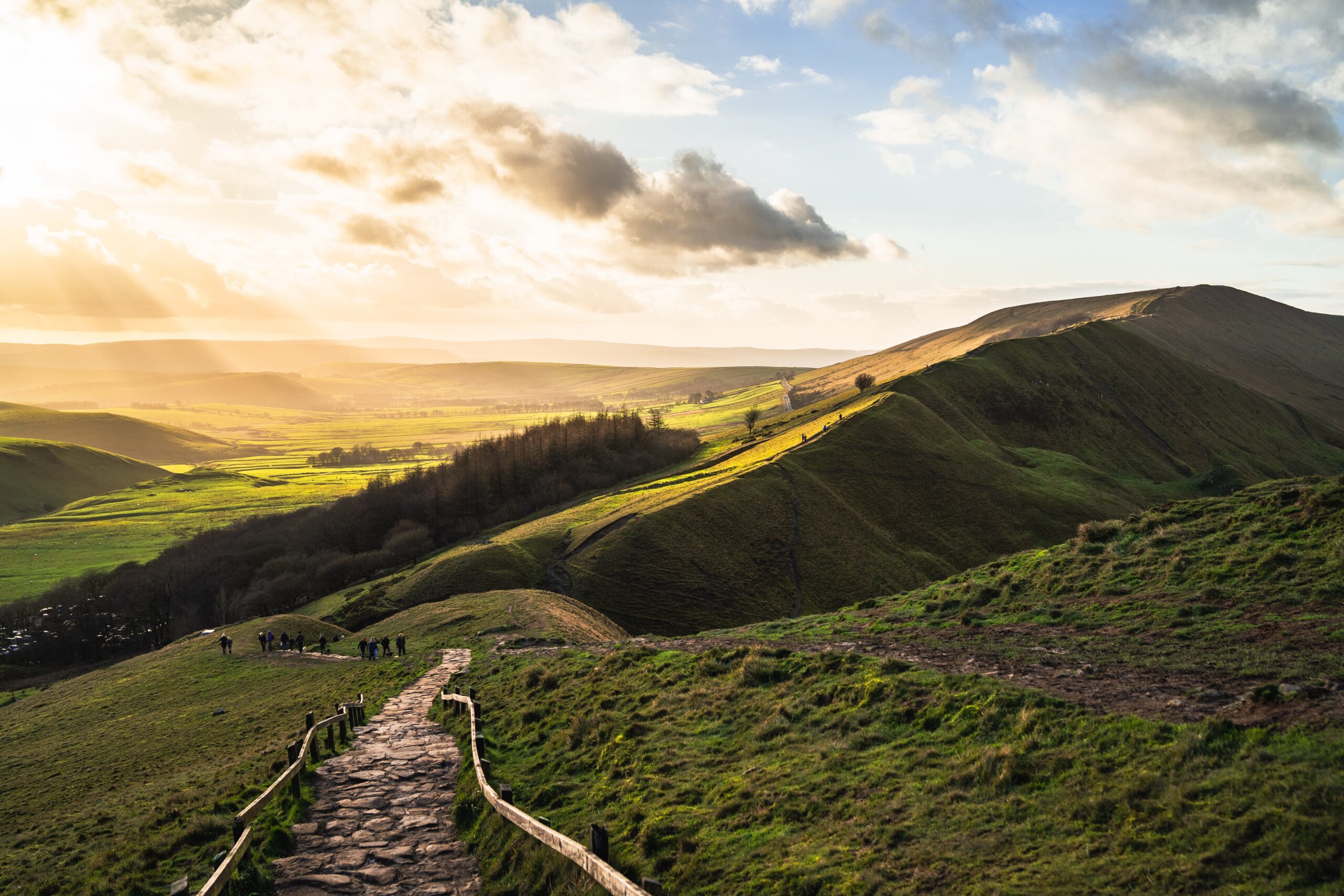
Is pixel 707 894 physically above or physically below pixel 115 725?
above

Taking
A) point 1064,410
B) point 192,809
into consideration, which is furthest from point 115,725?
point 1064,410

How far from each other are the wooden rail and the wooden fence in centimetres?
492

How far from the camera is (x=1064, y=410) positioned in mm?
140750

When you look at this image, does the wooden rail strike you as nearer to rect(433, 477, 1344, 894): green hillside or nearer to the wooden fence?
rect(433, 477, 1344, 894): green hillside

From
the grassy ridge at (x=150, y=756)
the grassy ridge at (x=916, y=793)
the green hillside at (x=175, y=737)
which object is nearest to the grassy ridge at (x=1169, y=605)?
the grassy ridge at (x=916, y=793)

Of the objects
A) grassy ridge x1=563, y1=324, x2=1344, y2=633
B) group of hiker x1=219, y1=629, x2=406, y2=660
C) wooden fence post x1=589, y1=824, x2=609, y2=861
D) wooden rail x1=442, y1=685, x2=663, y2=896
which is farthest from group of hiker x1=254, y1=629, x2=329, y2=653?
wooden fence post x1=589, y1=824, x2=609, y2=861

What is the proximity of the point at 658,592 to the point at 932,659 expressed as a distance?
5403cm

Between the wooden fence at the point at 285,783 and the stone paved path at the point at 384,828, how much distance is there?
2.29 ft

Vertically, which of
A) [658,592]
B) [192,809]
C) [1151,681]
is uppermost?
[1151,681]

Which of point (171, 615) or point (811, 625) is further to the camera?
point (171, 615)

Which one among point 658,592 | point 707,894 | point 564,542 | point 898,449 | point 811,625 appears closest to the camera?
point 707,894

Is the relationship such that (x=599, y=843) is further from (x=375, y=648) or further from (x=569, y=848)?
(x=375, y=648)

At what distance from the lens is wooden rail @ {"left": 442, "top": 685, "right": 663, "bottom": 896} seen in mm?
11102

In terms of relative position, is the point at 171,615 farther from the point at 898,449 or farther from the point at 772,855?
the point at 772,855
